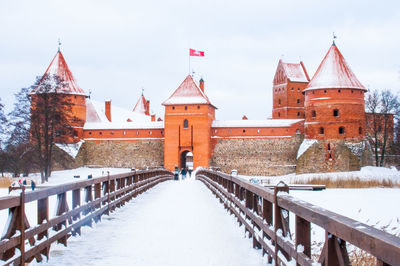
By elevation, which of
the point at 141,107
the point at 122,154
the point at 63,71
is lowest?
the point at 122,154

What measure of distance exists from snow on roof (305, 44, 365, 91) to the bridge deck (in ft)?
102

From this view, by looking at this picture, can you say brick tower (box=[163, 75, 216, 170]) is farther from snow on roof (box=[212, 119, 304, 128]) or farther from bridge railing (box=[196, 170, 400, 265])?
bridge railing (box=[196, 170, 400, 265])

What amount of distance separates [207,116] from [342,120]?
432 inches

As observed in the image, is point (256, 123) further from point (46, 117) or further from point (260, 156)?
Result: point (46, 117)

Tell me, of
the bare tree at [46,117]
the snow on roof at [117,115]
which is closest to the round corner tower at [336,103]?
the bare tree at [46,117]

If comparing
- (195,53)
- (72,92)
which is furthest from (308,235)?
(72,92)

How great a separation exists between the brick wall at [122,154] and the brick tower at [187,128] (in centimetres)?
140

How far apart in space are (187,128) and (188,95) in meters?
2.95

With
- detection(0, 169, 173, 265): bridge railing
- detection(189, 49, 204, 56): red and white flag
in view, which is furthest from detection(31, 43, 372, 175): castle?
detection(0, 169, 173, 265): bridge railing

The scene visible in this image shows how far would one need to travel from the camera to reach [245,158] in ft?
130

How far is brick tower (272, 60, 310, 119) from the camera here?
163ft

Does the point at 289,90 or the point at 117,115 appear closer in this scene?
the point at 289,90

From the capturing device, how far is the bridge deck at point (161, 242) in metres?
4.92

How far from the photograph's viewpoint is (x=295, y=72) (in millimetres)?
50969
